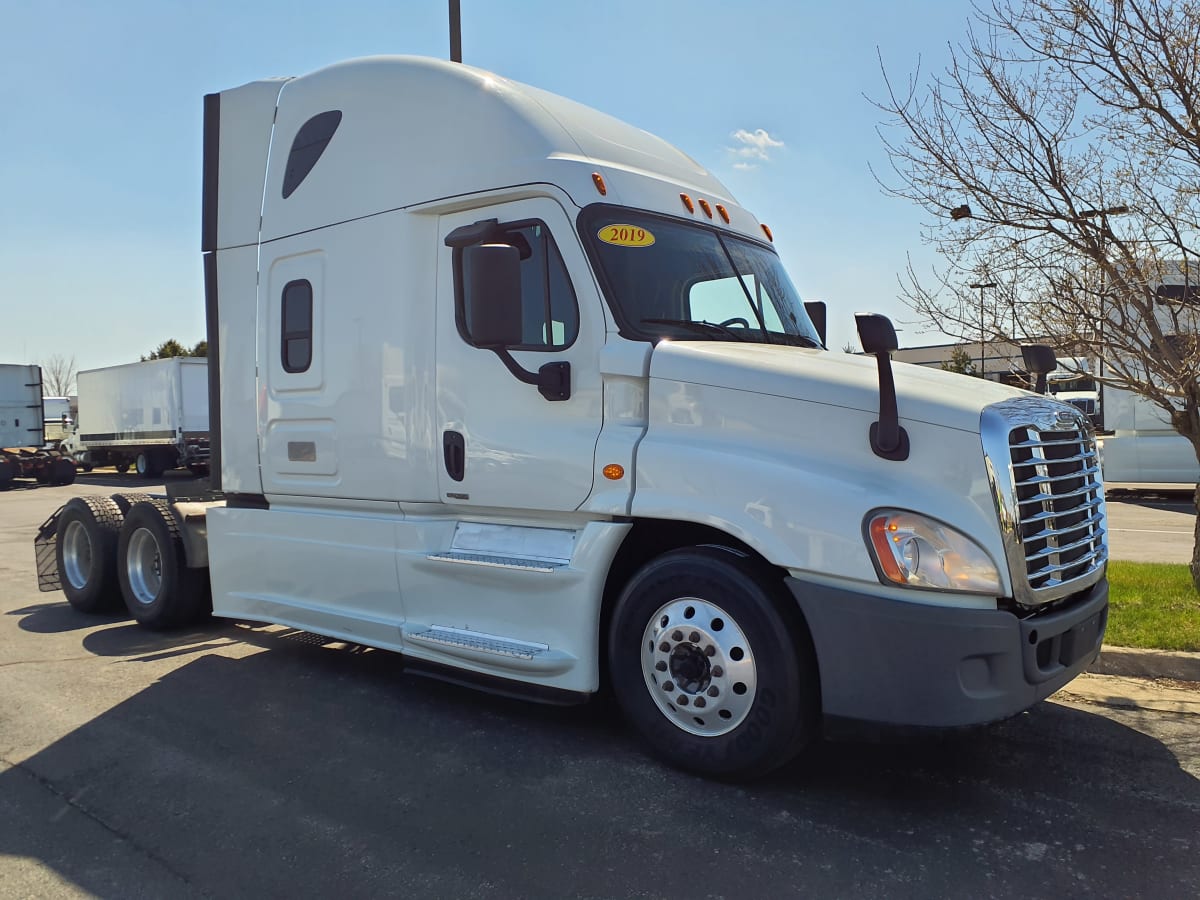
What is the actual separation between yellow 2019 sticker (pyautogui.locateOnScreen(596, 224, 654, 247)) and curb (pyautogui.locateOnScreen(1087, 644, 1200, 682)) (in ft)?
11.5

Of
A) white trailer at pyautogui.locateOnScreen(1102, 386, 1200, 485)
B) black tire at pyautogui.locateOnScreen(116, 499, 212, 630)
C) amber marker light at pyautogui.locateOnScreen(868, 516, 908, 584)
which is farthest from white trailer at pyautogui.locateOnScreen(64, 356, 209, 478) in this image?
amber marker light at pyautogui.locateOnScreen(868, 516, 908, 584)

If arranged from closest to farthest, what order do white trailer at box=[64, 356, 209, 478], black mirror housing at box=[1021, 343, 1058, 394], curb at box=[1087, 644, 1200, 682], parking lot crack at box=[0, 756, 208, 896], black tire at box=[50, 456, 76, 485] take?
1. parking lot crack at box=[0, 756, 208, 896]
2. black mirror housing at box=[1021, 343, 1058, 394]
3. curb at box=[1087, 644, 1200, 682]
4. white trailer at box=[64, 356, 209, 478]
5. black tire at box=[50, 456, 76, 485]

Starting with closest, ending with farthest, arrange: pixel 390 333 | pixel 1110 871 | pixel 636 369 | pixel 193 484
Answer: pixel 1110 871, pixel 636 369, pixel 390 333, pixel 193 484

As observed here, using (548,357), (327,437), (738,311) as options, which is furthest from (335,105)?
(738,311)

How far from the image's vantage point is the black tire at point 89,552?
7949mm

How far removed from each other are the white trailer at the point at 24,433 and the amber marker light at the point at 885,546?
30.5m

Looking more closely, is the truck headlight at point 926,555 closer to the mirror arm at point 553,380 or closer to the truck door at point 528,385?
the truck door at point 528,385

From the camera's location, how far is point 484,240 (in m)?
4.84

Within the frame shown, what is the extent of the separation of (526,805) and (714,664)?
963mm

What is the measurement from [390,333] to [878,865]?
3574mm

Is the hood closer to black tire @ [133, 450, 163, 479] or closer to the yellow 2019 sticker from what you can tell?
the yellow 2019 sticker

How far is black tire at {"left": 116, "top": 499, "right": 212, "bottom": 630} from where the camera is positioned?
717 cm

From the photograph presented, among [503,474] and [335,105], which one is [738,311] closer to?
[503,474]

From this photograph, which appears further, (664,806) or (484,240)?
(484,240)
